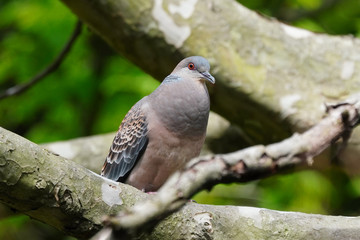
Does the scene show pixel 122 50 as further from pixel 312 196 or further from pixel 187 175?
pixel 187 175

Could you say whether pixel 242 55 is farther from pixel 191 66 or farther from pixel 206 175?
pixel 206 175

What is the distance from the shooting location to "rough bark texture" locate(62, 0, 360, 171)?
387 centimetres

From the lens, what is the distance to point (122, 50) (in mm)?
3994

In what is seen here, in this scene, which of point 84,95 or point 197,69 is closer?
point 197,69

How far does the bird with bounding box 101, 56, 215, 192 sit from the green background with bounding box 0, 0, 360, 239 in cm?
171

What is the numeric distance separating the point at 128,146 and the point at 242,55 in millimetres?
1197

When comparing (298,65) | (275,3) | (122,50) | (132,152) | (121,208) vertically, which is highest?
(275,3)

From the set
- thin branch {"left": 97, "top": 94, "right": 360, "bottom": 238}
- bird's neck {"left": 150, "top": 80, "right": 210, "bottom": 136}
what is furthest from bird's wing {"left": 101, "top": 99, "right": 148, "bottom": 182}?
thin branch {"left": 97, "top": 94, "right": 360, "bottom": 238}

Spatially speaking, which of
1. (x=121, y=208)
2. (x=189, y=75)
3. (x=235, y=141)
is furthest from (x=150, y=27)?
(x=121, y=208)

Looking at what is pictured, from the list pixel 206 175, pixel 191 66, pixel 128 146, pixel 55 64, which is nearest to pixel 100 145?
pixel 55 64

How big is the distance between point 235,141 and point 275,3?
5.90ft

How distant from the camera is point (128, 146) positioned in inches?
131

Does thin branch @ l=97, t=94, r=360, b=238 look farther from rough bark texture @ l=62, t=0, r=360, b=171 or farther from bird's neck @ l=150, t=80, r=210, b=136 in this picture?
rough bark texture @ l=62, t=0, r=360, b=171

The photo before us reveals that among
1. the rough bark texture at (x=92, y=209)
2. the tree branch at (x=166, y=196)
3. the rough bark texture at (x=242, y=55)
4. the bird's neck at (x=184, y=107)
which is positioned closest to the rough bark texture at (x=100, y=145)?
the rough bark texture at (x=242, y=55)
